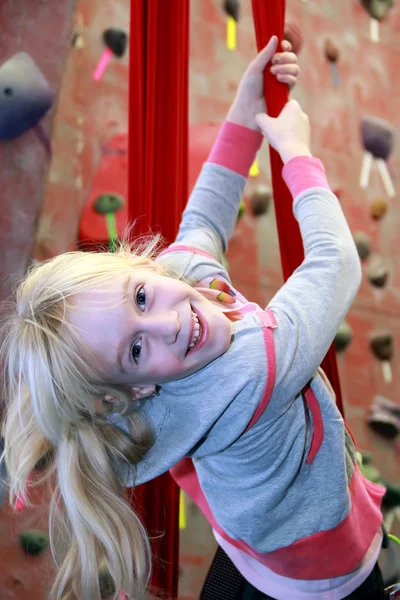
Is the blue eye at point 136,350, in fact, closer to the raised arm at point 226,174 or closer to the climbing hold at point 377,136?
the raised arm at point 226,174

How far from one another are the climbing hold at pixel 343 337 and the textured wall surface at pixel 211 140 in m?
0.03

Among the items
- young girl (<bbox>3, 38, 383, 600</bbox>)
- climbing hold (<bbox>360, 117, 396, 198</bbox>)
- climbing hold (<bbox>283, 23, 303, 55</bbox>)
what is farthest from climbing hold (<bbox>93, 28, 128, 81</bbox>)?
young girl (<bbox>3, 38, 383, 600</bbox>)

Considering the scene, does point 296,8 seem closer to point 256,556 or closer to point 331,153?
point 331,153

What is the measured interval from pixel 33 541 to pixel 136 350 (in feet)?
3.00

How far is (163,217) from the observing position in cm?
110

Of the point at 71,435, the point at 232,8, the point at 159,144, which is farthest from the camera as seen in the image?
the point at 232,8

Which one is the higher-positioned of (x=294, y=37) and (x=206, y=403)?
(x=294, y=37)

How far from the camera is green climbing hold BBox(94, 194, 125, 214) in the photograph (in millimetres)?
1606

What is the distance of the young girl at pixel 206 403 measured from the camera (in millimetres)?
776

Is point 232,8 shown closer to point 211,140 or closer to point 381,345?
point 211,140

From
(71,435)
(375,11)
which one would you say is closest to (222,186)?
(71,435)

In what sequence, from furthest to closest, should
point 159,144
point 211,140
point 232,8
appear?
point 232,8, point 211,140, point 159,144

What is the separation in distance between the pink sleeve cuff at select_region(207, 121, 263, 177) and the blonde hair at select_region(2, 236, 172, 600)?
199 millimetres

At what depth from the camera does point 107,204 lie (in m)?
1.61
